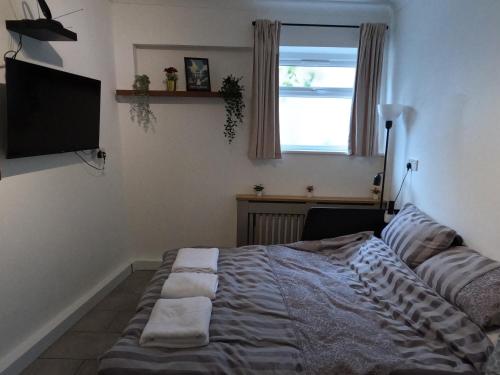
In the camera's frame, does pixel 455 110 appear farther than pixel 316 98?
No

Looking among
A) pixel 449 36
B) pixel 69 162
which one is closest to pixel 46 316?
pixel 69 162

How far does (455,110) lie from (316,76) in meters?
1.50

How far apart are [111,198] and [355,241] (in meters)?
2.23

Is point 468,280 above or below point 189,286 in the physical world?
above

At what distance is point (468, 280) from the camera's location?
1.61 metres

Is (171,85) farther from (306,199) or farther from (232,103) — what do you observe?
(306,199)

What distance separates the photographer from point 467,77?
201 centimetres

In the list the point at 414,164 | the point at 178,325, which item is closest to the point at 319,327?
the point at 178,325

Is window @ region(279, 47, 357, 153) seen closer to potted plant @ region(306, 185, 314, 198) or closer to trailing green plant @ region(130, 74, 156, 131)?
potted plant @ region(306, 185, 314, 198)

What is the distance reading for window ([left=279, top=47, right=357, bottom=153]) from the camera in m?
3.26

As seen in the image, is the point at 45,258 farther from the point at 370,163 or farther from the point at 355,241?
the point at 370,163

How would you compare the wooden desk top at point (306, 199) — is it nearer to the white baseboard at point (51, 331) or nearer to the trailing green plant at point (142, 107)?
the trailing green plant at point (142, 107)

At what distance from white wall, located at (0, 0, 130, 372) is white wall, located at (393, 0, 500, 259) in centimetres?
268

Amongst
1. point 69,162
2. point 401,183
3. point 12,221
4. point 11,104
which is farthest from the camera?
point 401,183
